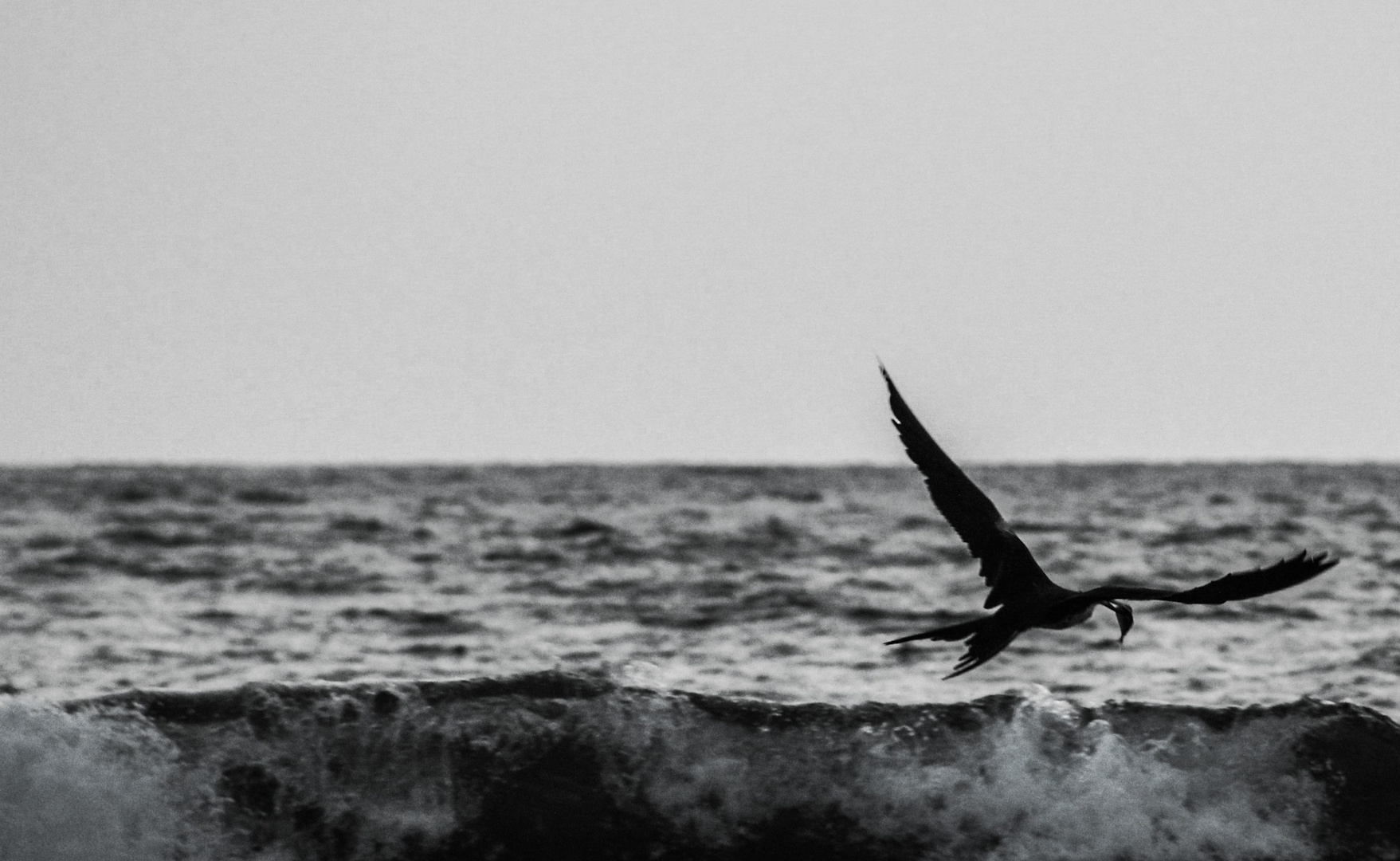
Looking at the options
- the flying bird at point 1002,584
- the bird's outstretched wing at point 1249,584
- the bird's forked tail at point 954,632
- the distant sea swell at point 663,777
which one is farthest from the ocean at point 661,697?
the bird's outstretched wing at point 1249,584

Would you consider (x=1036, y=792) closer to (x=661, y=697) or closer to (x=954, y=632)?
(x=661, y=697)

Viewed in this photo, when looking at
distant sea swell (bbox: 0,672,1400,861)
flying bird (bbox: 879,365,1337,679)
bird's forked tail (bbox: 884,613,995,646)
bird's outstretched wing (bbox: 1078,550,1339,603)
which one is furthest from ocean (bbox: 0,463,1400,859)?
bird's outstretched wing (bbox: 1078,550,1339,603)

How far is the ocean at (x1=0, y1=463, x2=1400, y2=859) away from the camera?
9031 mm

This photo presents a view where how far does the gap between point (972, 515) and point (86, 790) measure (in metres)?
4.21

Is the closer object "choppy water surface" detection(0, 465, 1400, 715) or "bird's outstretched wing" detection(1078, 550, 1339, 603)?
"bird's outstretched wing" detection(1078, 550, 1339, 603)

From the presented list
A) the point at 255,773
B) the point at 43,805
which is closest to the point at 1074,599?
the point at 255,773

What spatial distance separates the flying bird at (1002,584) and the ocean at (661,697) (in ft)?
3.99

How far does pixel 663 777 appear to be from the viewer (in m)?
9.24

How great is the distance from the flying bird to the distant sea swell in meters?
1.12

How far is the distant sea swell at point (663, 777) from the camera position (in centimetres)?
896

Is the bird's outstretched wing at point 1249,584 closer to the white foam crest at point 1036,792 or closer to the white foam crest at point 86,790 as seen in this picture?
the white foam crest at point 1036,792

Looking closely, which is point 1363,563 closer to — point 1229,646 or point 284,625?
point 1229,646

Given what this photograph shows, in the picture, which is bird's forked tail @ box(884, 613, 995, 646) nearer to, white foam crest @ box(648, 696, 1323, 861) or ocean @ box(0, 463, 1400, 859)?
white foam crest @ box(648, 696, 1323, 861)

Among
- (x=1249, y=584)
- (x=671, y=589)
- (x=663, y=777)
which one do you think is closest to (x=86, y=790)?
(x=663, y=777)
